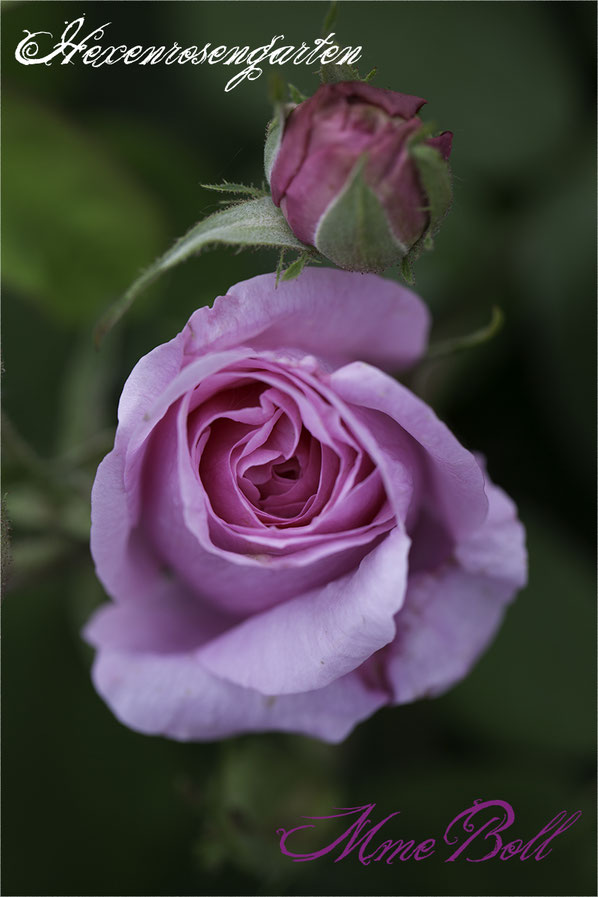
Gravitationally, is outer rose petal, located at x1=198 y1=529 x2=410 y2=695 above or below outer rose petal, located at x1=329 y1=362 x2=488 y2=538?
below

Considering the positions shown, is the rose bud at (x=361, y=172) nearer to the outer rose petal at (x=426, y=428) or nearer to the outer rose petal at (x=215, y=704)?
the outer rose petal at (x=426, y=428)

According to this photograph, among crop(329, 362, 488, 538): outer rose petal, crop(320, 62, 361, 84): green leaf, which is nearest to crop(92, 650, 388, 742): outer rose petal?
crop(329, 362, 488, 538): outer rose petal

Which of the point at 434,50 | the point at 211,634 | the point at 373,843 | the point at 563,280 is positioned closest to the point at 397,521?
the point at 211,634

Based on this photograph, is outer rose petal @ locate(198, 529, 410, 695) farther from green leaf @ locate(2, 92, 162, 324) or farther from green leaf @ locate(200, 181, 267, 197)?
green leaf @ locate(2, 92, 162, 324)

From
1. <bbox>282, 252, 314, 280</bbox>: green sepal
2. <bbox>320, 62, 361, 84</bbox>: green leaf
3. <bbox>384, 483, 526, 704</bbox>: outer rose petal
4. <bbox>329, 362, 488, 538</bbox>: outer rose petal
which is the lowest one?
<bbox>384, 483, 526, 704</bbox>: outer rose petal

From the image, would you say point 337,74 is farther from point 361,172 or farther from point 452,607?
point 452,607

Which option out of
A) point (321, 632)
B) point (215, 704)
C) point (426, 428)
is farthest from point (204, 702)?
point (426, 428)

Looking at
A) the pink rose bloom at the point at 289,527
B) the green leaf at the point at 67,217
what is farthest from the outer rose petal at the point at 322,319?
the green leaf at the point at 67,217
